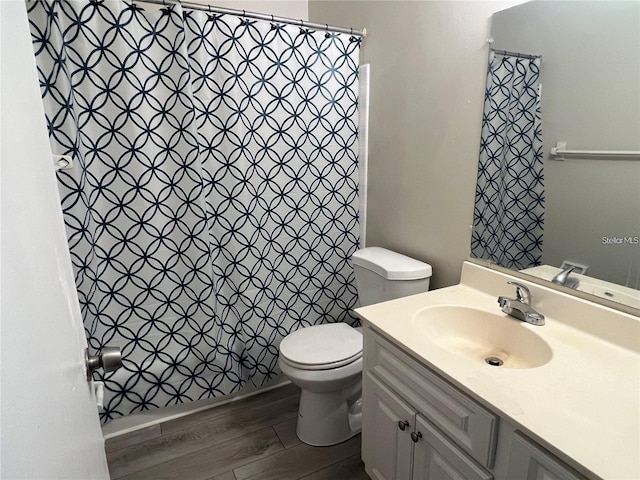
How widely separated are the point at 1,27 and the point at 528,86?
135 centimetres

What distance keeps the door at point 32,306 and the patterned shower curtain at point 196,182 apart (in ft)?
2.91

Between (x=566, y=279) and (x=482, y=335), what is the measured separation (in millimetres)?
315

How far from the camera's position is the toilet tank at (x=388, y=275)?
159 centimetres

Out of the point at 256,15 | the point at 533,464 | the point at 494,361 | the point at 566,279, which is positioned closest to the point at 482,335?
the point at 494,361

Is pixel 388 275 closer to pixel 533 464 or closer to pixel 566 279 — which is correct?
pixel 566 279

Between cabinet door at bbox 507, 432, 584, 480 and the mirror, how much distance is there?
56 centimetres

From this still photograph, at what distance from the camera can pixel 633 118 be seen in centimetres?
98

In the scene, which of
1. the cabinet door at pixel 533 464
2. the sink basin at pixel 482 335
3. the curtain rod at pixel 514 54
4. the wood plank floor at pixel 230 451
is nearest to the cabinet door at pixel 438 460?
the cabinet door at pixel 533 464

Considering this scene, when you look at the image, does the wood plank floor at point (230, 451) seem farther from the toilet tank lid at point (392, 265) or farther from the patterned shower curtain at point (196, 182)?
the toilet tank lid at point (392, 265)

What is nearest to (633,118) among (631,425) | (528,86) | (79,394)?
(528,86)

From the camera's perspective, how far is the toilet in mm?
1587

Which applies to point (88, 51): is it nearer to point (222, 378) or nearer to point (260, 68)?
point (260, 68)

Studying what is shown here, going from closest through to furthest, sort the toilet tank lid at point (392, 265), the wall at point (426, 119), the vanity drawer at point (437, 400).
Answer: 1. the vanity drawer at point (437, 400)
2. the wall at point (426, 119)
3. the toilet tank lid at point (392, 265)

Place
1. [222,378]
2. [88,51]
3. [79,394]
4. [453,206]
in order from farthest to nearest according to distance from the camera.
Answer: [222,378], [453,206], [88,51], [79,394]
